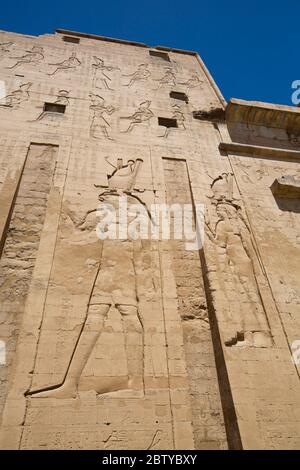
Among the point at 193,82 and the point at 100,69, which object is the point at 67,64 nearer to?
the point at 100,69

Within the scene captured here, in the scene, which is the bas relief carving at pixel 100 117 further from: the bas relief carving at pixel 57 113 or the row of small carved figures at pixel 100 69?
the row of small carved figures at pixel 100 69

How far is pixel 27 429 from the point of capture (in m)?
3.41

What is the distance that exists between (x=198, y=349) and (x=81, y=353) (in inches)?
66.4

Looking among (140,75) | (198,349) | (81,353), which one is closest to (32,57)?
(140,75)

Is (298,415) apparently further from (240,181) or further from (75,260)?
(240,181)

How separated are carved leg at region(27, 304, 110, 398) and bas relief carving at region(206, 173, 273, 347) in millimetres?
1825

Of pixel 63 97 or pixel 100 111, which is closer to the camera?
pixel 100 111

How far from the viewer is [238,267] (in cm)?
539

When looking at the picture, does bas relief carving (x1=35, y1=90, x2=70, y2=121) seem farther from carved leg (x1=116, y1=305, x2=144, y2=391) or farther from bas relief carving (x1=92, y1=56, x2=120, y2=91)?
A: carved leg (x1=116, y1=305, x2=144, y2=391)

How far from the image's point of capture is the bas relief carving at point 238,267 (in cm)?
464

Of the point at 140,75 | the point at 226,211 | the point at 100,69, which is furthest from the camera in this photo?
the point at 140,75

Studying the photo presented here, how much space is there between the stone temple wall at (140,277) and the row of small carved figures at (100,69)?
26 centimetres

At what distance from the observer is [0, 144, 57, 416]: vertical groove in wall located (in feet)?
13.8

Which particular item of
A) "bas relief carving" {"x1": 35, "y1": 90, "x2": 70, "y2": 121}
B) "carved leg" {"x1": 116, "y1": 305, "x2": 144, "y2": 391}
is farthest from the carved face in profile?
"bas relief carving" {"x1": 35, "y1": 90, "x2": 70, "y2": 121}
